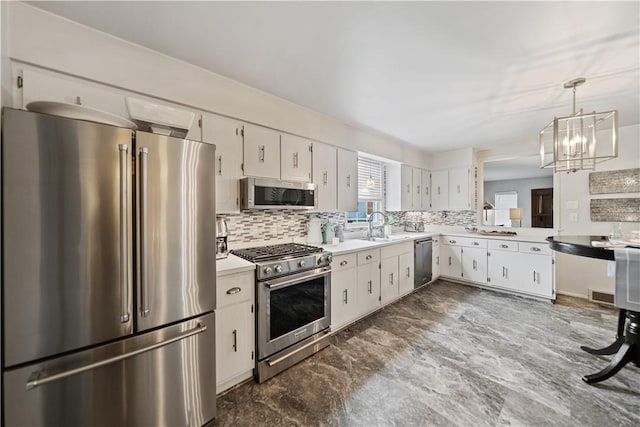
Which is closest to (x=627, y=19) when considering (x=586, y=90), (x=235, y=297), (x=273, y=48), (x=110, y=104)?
(x=586, y=90)

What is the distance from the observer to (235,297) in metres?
1.87

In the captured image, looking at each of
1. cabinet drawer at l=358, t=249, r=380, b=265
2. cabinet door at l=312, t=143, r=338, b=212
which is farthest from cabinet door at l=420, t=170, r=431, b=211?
cabinet door at l=312, t=143, r=338, b=212

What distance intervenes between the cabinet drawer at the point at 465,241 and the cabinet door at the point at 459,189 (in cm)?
61

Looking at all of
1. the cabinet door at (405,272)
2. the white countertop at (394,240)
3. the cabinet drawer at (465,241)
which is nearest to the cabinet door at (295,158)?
the white countertop at (394,240)

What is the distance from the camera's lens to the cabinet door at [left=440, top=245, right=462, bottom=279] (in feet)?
14.9

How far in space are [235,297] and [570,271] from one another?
507 centimetres

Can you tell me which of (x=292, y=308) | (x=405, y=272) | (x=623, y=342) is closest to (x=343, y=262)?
(x=292, y=308)

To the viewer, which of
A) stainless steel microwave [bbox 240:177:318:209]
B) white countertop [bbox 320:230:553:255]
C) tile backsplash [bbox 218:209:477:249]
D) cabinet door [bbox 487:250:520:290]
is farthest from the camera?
cabinet door [bbox 487:250:520:290]

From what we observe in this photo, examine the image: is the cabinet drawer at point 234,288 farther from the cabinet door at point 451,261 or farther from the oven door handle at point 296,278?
the cabinet door at point 451,261

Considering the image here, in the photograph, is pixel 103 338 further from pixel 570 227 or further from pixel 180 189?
pixel 570 227

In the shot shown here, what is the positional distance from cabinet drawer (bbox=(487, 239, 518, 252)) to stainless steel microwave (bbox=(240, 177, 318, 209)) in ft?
10.9

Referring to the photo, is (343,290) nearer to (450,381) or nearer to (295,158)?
(450,381)

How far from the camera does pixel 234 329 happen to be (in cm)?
186

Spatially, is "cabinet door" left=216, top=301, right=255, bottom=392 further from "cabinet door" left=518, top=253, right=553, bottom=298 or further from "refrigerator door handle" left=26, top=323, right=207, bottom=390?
"cabinet door" left=518, top=253, right=553, bottom=298
